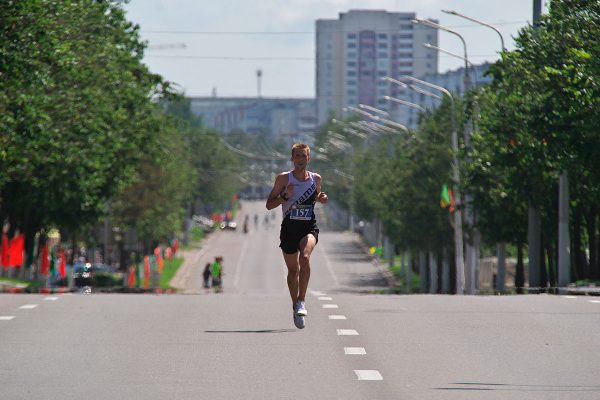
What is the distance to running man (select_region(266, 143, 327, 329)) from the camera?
54.1 ft

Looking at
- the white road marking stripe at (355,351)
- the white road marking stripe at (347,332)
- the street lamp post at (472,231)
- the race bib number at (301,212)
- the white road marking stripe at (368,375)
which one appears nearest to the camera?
the white road marking stripe at (368,375)

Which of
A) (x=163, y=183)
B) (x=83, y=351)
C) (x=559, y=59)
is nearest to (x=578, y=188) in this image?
(x=559, y=59)

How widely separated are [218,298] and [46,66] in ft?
57.0

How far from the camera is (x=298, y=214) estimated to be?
16.8 meters

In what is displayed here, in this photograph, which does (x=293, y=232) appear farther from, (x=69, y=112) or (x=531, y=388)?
(x=69, y=112)

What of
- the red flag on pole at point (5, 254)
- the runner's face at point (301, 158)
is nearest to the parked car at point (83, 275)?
the red flag on pole at point (5, 254)

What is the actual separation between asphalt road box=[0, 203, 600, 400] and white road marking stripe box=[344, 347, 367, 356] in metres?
0.03

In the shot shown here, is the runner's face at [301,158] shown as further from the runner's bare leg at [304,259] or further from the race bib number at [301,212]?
the runner's bare leg at [304,259]

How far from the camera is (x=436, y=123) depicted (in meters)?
69.6

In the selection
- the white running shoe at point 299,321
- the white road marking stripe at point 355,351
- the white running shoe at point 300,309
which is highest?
the white running shoe at point 300,309

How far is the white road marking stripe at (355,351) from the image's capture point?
14.9m

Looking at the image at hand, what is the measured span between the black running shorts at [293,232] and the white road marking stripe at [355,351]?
189 cm

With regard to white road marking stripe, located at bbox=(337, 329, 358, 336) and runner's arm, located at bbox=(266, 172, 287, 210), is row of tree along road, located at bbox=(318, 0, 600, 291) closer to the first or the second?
white road marking stripe, located at bbox=(337, 329, 358, 336)

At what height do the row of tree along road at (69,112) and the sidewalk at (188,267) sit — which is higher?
the row of tree along road at (69,112)
